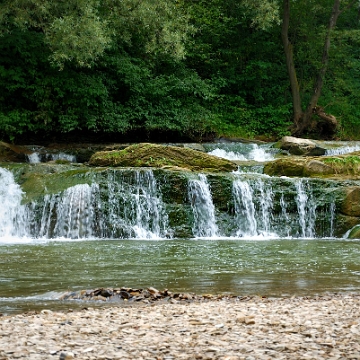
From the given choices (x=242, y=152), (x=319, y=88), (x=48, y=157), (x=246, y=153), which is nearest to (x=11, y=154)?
(x=48, y=157)

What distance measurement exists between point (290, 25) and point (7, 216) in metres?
18.2

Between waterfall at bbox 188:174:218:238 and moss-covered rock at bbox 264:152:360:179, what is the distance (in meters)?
2.71

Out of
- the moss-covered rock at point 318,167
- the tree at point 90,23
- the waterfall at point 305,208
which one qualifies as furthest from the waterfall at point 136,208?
the tree at point 90,23

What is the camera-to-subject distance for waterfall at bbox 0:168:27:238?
13.8 meters

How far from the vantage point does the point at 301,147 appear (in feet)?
64.8

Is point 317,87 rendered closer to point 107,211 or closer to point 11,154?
point 11,154

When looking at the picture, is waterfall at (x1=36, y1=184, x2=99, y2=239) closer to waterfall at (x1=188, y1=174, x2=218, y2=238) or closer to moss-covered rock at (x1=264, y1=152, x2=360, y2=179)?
waterfall at (x1=188, y1=174, x2=218, y2=238)

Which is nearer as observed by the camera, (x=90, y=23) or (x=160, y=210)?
(x=160, y=210)

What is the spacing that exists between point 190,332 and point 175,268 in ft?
13.6

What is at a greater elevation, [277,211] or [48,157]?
[48,157]

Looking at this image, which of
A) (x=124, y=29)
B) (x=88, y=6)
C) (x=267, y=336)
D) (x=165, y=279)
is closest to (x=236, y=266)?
(x=165, y=279)

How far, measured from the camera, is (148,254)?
9938 millimetres

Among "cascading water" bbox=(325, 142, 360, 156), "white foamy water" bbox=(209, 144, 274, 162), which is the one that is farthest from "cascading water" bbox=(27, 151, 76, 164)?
"cascading water" bbox=(325, 142, 360, 156)

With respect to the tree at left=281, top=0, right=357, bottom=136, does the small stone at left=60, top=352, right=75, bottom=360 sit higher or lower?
lower
